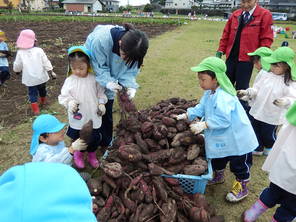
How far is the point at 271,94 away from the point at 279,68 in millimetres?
390

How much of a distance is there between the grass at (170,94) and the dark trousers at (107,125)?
3.97 feet

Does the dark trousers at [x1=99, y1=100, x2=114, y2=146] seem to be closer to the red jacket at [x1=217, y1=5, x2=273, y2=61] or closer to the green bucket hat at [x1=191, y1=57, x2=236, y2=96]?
the green bucket hat at [x1=191, y1=57, x2=236, y2=96]

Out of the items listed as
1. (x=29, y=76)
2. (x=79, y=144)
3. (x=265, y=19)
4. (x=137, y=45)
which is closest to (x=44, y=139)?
(x=79, y=144)

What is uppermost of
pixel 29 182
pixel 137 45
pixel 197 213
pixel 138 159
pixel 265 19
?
pixel 265 19

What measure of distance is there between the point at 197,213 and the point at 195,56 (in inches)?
370

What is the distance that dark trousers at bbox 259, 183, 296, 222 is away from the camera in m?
2.36

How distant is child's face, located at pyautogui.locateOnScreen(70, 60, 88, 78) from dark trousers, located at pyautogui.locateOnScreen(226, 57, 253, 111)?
2971mm

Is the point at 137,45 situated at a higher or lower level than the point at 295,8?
lower

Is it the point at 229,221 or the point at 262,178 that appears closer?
the point at 229,221

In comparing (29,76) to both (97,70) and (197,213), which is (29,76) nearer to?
(97,70)

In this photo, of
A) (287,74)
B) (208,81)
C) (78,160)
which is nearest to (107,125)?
(78,160)

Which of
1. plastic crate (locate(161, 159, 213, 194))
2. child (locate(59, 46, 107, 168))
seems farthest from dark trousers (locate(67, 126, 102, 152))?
plastic crate (locate(161, 159, 213, 194))

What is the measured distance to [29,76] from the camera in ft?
15.6

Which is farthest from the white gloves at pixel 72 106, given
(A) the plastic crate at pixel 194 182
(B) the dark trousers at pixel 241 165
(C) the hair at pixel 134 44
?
(B) the dark trousers at pixel 241 165
